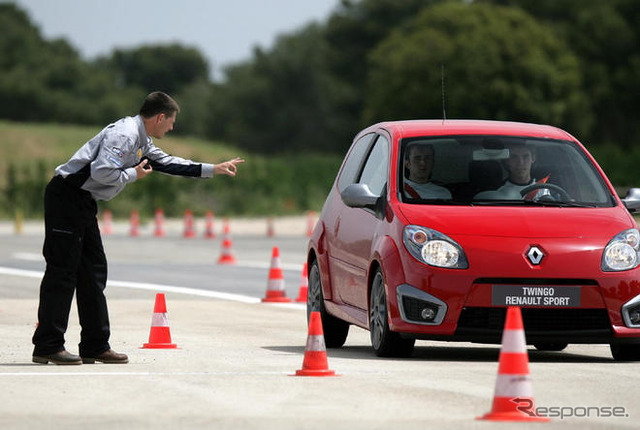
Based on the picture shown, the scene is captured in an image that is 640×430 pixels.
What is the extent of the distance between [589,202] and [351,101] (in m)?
101

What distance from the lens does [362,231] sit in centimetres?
1232

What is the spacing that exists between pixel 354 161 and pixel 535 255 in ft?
9.02

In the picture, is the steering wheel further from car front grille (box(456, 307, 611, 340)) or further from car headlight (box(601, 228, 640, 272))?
car front grille (box(456, 307, 611, 340))

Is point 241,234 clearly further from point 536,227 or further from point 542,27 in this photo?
point 542,27

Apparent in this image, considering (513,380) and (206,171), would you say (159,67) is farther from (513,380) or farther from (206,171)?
(513,380)

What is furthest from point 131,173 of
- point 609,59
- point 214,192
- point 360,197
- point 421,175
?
point 609,59

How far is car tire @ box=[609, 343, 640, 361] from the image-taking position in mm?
11859

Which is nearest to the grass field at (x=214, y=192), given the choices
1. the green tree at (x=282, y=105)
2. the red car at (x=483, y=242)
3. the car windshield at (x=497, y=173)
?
the red car at (x=483, y=242)

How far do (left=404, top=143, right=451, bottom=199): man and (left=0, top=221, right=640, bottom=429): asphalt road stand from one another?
1.17 metres

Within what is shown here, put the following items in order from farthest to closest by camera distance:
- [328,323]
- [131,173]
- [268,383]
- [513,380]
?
[328,323] → [131,173] → [268,383] → [513,380]

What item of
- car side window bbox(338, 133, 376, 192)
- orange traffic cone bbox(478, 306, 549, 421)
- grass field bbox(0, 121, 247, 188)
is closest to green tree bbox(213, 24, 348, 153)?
grass field bbox(0, 121, 247, 188)

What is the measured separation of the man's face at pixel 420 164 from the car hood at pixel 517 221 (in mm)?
460

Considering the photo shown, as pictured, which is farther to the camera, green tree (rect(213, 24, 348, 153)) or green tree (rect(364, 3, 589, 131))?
green tree (rect(213, 24, 348, 153))

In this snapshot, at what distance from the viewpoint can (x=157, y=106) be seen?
1146cm
